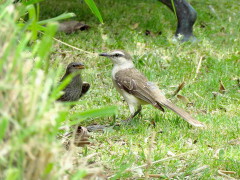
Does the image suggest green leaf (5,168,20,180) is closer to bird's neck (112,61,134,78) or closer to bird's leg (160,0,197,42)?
bird's neck (112,61,134,78)

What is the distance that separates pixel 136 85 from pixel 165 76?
6.22 ft

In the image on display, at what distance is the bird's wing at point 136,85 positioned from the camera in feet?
22.5

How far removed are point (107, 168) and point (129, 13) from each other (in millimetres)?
7652

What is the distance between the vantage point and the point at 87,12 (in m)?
11.8

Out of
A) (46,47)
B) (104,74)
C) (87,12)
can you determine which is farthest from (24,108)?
(87,12)

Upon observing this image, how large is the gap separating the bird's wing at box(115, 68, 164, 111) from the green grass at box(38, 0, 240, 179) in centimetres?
28

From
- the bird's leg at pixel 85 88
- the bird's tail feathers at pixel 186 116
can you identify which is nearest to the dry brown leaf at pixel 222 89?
the bird's tail feathers at pixel 186 116

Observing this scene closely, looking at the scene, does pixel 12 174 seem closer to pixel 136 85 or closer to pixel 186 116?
pixel 186 116

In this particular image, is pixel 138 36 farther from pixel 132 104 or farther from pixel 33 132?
pixel 33 132

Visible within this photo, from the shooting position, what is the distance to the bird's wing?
686cm

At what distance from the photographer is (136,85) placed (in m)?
7.04

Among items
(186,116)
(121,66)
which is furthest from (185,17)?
(186,116)

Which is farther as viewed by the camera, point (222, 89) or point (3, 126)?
point (222, 89)

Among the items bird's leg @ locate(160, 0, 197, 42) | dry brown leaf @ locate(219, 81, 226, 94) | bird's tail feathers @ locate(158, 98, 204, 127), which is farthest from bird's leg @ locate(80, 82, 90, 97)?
bird's leg @ locate(160, 0, 197, 42)
